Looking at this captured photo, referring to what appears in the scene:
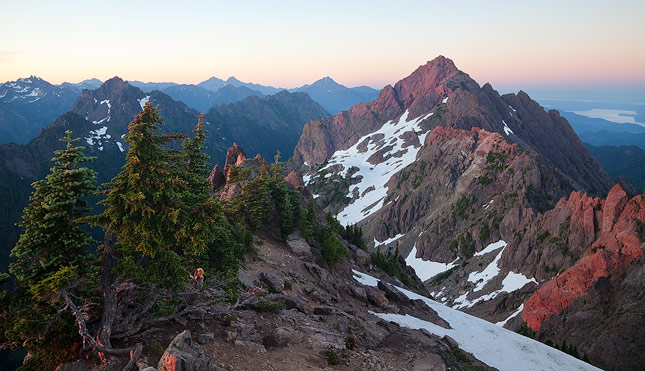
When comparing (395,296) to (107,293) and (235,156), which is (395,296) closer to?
(107,293)

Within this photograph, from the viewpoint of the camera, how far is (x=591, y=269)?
60.8m

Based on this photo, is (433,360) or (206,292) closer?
(206,292)

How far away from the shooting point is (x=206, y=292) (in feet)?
58.3

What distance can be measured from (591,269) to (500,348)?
38197 millimetres

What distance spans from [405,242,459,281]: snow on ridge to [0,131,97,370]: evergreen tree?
344 feet

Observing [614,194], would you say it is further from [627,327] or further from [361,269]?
[361,269]

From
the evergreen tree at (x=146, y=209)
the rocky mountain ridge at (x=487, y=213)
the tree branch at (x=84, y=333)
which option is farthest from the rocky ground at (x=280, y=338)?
the rocky mountain ridge at (x=487, y=213)

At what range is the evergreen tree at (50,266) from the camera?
44.2 ft

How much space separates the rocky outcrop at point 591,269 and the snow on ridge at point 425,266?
4823 cm

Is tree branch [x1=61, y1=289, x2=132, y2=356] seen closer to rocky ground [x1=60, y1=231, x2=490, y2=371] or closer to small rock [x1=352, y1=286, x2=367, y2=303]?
rocky ground [x1=60, y1=231, x2=490, y2=371]

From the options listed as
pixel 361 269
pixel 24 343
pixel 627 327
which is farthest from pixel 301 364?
pixel 627 327

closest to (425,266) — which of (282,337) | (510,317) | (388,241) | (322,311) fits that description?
(388,241)

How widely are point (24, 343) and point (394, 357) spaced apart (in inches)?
672

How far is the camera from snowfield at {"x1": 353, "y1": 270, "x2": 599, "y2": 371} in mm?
32469
